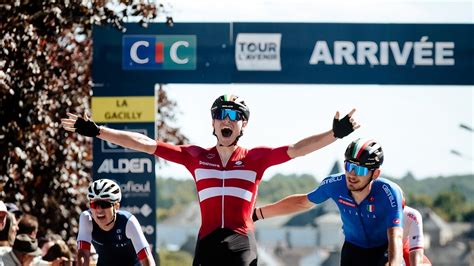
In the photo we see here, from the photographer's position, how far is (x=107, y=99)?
825 inches

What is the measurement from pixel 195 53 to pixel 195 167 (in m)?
7.86

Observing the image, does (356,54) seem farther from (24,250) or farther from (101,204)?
(24,250)

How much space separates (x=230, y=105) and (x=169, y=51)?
26.0 feet

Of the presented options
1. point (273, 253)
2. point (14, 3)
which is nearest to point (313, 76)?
point (14, 3)

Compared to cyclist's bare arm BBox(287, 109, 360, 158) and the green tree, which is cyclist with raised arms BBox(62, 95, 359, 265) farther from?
the green tree

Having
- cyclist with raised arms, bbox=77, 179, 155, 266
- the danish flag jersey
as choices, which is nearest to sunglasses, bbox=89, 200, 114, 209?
cyclist with raised arms, bbox=77, 179, 155, 266

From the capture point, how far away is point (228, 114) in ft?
42.1

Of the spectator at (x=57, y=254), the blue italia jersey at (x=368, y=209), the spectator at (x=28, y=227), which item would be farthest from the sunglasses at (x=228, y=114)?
the spectator at (x=57, y=254)

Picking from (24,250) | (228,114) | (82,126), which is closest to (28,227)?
(24,250)

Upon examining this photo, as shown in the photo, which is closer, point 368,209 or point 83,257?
point 368,209

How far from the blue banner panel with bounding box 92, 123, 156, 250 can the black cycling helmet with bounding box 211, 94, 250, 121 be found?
8.18m

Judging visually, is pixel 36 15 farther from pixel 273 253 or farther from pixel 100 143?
pixel 273 253

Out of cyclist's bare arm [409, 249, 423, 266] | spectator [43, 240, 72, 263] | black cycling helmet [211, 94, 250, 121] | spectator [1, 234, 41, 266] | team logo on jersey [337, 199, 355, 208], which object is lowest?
spectator [43, 240, 72, 263]

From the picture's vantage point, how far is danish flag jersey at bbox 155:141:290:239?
503 inches
